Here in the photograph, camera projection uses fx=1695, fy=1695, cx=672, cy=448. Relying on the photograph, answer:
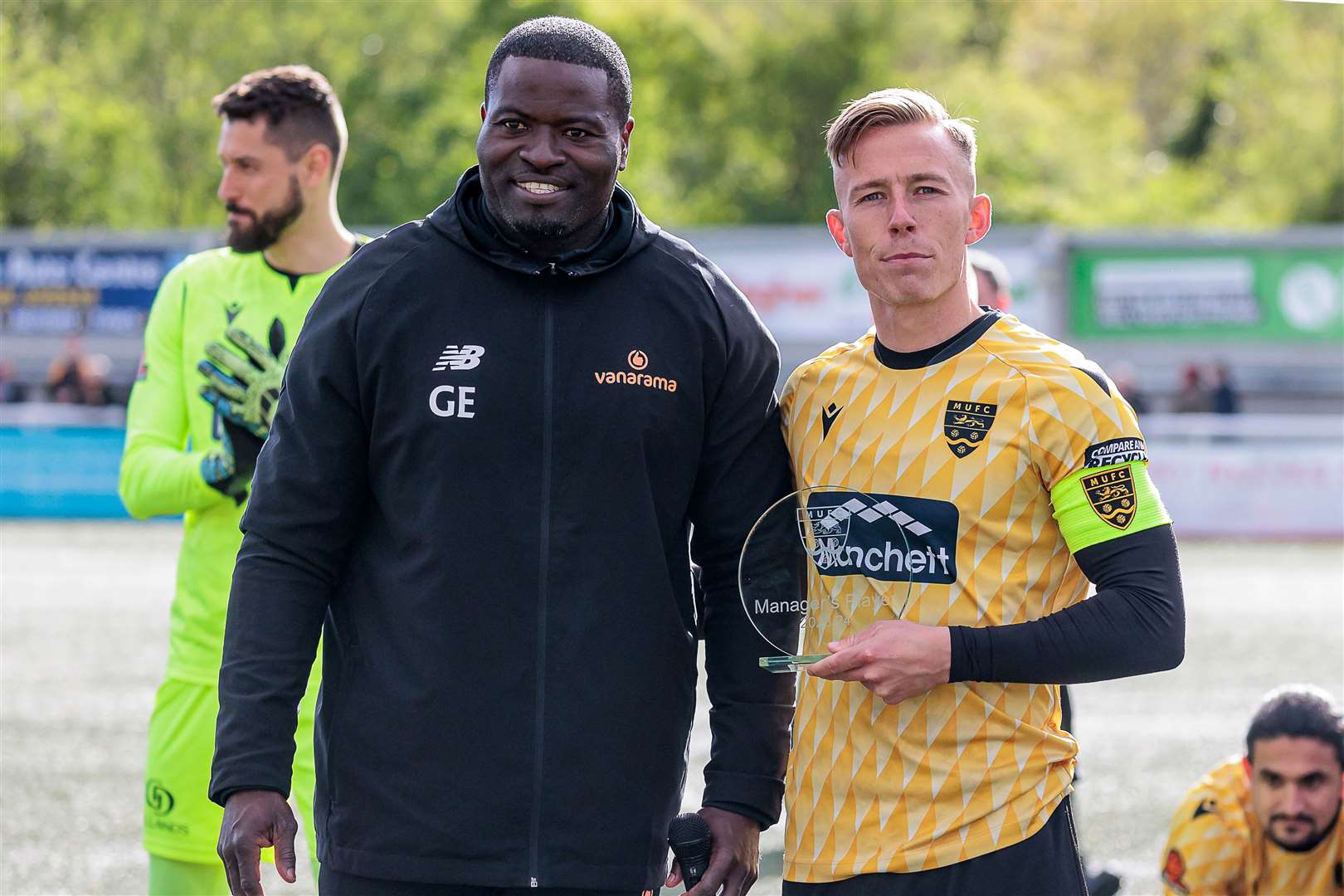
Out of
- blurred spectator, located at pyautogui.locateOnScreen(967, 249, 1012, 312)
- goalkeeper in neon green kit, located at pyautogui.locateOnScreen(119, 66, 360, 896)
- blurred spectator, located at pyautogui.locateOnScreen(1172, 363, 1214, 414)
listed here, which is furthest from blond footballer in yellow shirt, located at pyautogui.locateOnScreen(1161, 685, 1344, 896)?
blurred spectator, located at pyautogui.locateOnScreen(1172, 363, 1214, 414)

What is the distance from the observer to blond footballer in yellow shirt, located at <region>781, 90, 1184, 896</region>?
8.23 feet

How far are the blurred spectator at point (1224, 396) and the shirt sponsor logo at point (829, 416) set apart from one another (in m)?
20.4

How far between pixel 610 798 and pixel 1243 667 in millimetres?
9145

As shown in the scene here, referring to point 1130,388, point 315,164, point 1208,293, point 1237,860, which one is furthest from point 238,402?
point 1208,293

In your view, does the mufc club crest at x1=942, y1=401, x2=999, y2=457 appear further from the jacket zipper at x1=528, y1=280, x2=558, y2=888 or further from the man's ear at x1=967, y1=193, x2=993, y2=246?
the jacket zipper at x1=528, y1=280, x2=558, y2=888

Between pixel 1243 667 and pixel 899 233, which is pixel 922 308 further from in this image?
pixel 1243 667

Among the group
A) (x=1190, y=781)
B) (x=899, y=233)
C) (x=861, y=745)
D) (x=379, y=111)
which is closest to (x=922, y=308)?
(x=899, y=233)

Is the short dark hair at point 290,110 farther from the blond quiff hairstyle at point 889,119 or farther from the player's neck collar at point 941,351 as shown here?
the player's neck collar at point 941,351

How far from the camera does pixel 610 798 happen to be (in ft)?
8.61

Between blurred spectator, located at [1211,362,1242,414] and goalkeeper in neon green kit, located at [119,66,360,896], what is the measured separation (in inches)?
763

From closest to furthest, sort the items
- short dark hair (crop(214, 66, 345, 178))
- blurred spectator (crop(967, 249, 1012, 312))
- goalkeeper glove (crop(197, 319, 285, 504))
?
goalkeeper glove (crop(197, 319, 285, 504)), short dark hair (crop(214, 66, 345, 178)), blurred spectator (crop(967, 249, 1012, 312))

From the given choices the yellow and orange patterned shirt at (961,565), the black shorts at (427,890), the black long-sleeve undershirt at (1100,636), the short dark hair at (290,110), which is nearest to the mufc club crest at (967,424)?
the yellow and orange patterned shirt at (961,565)

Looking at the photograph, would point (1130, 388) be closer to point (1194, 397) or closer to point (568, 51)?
point (1194, 397)

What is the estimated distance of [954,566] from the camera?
8.56 ft
